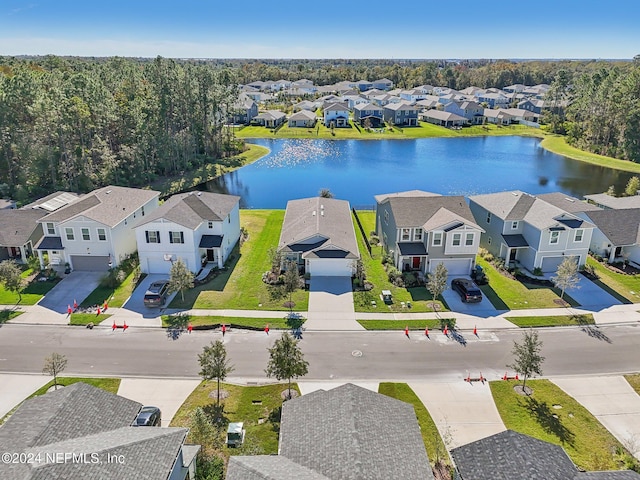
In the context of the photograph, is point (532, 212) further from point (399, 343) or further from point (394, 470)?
point (394, 470)

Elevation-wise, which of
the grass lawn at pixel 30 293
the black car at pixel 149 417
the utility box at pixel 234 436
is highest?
the black car at pixel 149 417

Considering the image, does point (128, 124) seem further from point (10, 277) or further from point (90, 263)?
point (10, 277)

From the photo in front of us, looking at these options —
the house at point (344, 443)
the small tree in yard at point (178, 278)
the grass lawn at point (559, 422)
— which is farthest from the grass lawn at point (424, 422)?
the small tree in yard at point (178, 278)

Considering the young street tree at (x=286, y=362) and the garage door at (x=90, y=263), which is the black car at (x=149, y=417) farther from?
the garage door at (x=90, y=263)

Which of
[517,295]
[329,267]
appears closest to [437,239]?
[517,295]

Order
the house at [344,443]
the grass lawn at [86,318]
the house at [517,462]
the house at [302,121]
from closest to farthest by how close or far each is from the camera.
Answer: the house at [344,443] < the house at [517,462] < the grass lawn at [86,318] < the house at [302,121]

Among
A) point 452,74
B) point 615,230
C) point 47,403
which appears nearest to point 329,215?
point 615,230

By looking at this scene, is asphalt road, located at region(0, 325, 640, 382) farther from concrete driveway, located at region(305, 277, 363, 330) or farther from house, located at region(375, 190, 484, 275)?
house, located at region(375, 190, 484, 275)
